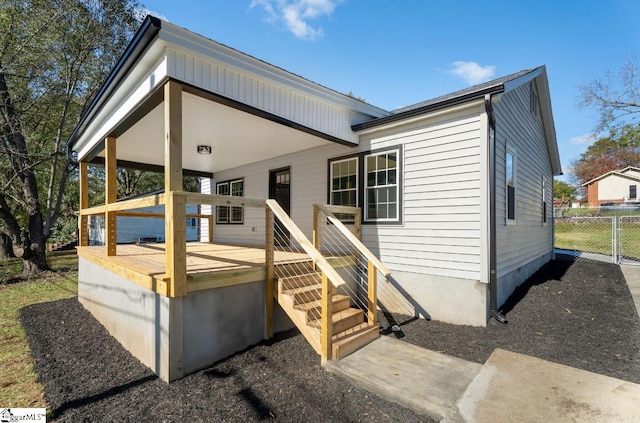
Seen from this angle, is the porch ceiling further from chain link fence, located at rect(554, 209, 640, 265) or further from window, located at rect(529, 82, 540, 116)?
chain link fence, located at rect(554, 209, 640, 265)

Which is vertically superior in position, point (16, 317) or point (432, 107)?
point (432, 107)

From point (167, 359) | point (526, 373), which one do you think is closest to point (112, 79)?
point (167, 359)

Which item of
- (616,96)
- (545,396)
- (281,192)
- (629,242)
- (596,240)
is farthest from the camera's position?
(616,96)

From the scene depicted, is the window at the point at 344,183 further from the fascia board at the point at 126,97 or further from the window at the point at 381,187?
the fascia board at the point at 126,97

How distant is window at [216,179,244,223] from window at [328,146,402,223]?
12.3ft

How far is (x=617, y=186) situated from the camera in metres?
32.6

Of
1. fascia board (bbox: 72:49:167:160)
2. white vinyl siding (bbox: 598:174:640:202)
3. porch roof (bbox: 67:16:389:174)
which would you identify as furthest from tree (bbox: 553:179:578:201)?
fascia board (bbox: 72:49:167:160)

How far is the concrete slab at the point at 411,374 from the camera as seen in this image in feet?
8.62

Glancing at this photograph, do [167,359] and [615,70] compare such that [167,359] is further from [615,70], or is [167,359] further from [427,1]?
[615,70]

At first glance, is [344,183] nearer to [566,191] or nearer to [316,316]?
[316,316]

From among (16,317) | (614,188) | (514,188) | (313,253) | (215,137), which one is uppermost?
(614,188)

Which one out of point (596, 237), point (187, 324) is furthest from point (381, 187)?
point (596, 237)

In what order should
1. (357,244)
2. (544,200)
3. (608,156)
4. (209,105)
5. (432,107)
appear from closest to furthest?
1. (357,244)
2. (209,105)
3. (432,107)
4. (544,200)
5. (608,156)

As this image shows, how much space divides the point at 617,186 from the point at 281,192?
40.9 meters
